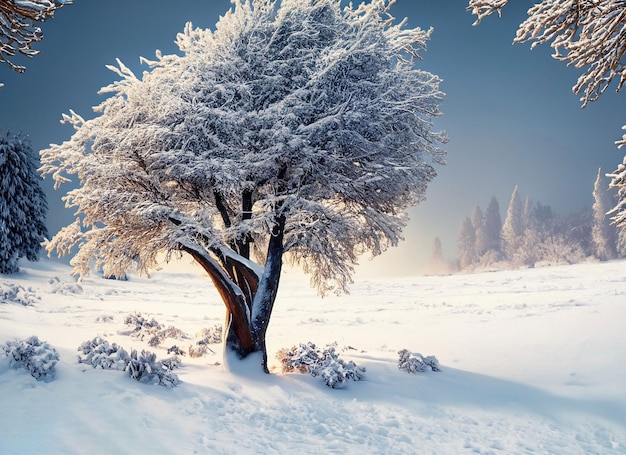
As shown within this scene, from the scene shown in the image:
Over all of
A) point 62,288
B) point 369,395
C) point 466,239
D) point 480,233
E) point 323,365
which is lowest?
point 369,395

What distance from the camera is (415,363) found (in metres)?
10.7

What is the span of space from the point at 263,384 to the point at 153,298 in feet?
67.8

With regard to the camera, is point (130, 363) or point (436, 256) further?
point (436, 256)

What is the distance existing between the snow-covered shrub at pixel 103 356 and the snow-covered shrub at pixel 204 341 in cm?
421

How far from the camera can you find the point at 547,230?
245 ft

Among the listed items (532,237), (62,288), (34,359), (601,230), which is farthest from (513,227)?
(34,359)

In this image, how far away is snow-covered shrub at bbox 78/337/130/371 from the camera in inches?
302

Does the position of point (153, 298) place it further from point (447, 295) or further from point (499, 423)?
point (499, 423)

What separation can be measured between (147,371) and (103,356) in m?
0.90

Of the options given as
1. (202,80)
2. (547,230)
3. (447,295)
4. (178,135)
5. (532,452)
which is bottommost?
(532,452)

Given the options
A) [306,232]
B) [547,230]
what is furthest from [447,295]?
[547,230]

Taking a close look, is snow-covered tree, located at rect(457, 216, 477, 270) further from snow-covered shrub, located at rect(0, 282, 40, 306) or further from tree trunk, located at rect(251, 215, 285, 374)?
tree trunk, located at rect(251, 215, 285, 374)

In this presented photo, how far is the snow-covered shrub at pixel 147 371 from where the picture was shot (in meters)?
7.61

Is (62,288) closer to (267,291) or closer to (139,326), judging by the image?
(139,326)
